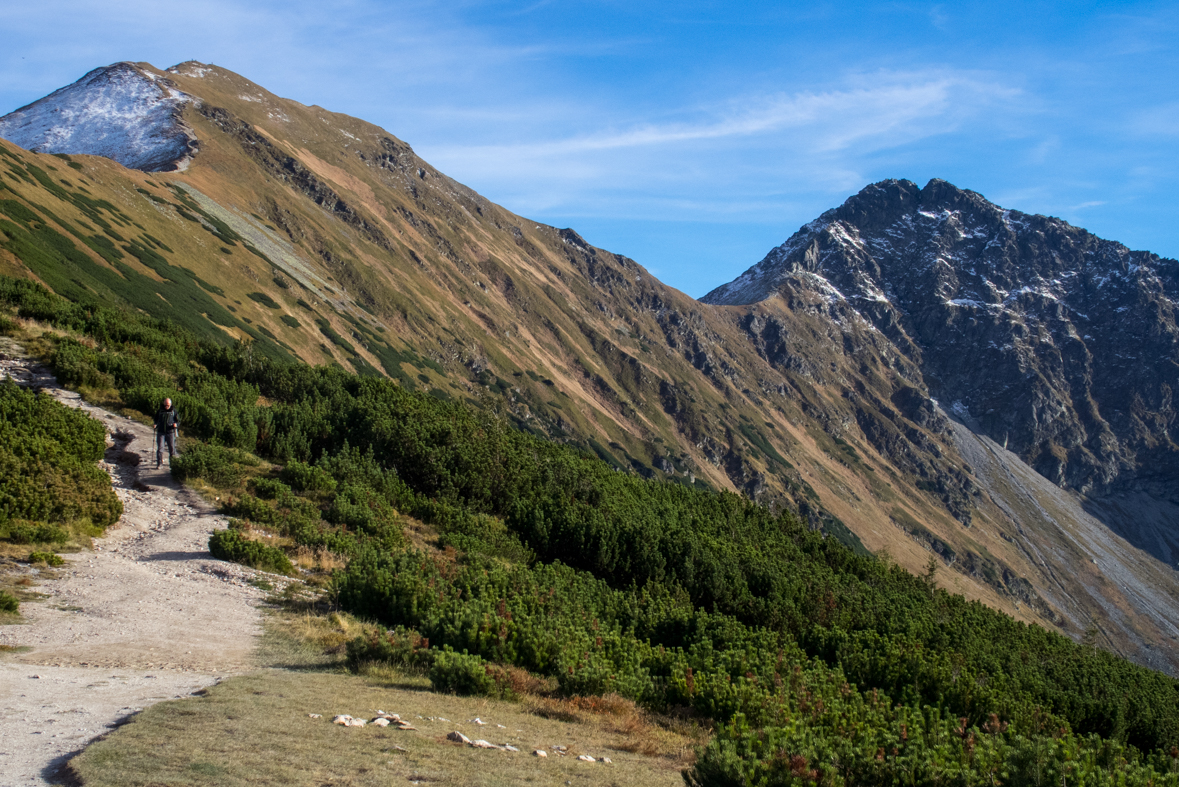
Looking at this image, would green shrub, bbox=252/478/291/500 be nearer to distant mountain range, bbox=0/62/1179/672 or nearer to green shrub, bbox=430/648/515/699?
green shrub, bbox=430/648/515/699

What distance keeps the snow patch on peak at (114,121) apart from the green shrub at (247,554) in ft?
310

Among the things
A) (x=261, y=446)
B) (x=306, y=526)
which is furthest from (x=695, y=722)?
(x=261, y=446)

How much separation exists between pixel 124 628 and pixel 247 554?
3.23 m

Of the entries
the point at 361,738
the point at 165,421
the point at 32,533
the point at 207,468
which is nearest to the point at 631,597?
the point at 361,738

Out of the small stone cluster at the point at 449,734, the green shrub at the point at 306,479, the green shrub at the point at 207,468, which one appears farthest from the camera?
the green shrub at the point at 306,479

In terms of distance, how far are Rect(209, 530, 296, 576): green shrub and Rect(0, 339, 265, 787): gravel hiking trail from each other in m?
0.24

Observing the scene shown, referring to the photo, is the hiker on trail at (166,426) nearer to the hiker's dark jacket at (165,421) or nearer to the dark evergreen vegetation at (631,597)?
the hiker's dark jacket at (165,421)

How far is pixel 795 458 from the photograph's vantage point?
180 metres

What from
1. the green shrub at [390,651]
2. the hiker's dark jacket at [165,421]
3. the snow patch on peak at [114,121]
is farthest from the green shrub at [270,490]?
the snow patch on peak at [114,121]

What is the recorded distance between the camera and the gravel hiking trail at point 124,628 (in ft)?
19.4

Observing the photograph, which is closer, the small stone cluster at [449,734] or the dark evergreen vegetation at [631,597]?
the small stone cluster at [449,734]

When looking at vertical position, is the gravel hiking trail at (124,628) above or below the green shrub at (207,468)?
below

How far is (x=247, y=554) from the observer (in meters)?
12.7

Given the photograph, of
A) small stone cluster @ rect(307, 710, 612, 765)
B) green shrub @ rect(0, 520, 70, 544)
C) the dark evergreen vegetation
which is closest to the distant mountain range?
the dark evergreen vegetation
